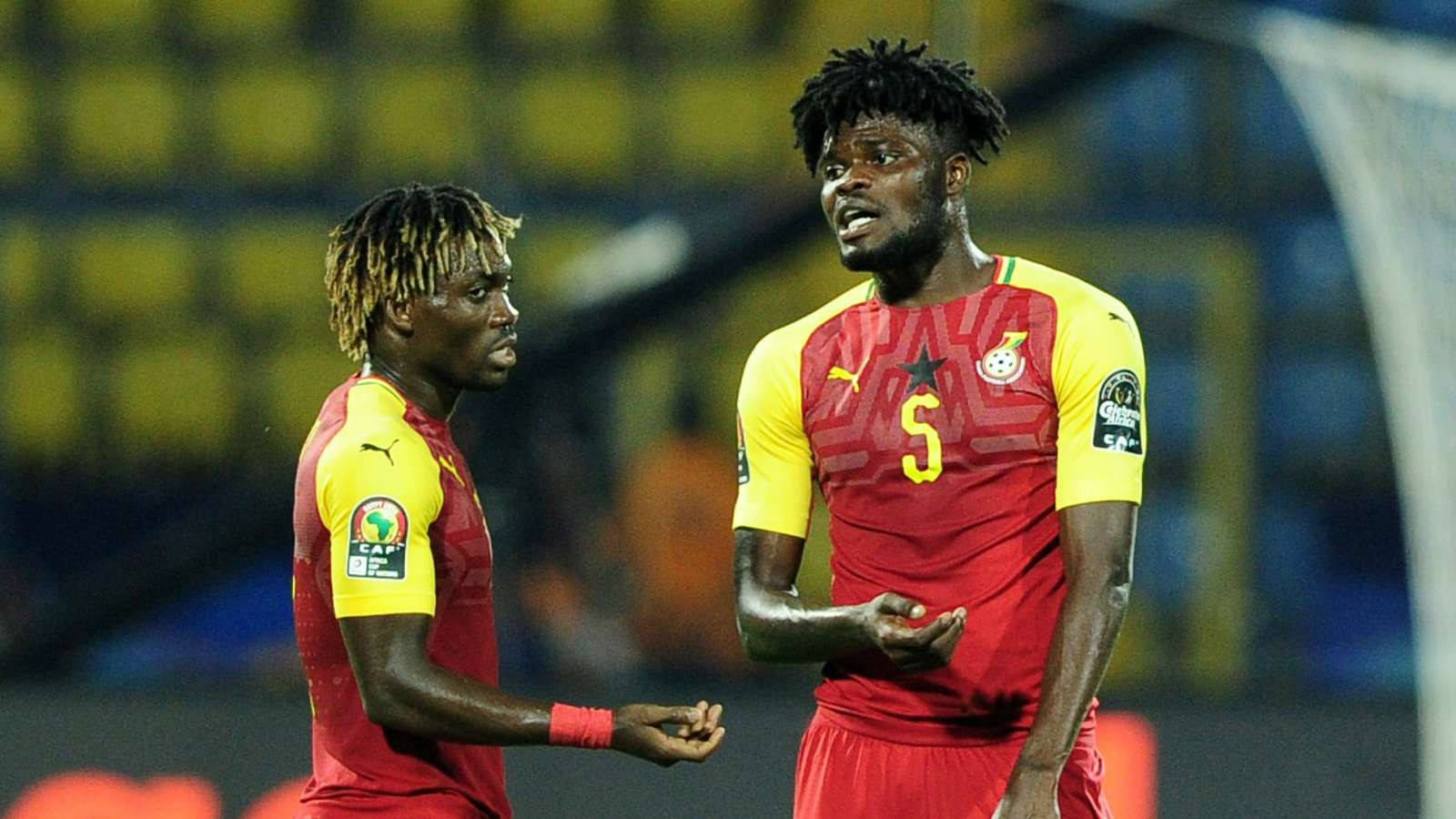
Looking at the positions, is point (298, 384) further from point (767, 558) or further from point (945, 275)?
point (945, 275)

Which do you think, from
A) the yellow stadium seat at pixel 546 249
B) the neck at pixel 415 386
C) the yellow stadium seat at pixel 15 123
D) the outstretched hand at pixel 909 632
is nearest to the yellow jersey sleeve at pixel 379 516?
the neck at pixel 415 386

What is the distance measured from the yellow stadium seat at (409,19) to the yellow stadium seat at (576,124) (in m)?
0.36

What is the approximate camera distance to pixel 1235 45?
7516mm

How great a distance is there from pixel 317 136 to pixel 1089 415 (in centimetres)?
555

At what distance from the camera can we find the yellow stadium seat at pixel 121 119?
8281 millimetres

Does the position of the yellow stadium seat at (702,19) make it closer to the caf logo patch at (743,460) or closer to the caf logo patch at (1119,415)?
the caf logo patch at (743,460)

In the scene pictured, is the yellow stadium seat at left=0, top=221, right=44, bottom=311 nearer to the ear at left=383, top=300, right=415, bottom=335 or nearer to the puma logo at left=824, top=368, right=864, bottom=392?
the ear at left=383, top=300, right=415, bottom=335

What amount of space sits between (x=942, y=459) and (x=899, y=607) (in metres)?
0.32

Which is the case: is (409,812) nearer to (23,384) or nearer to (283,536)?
(283,536)

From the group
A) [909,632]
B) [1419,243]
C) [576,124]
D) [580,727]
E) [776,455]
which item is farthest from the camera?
[576,124]

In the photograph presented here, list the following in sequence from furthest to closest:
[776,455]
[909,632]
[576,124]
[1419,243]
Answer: [576,124], [1419,243], [776,455], [909,632]

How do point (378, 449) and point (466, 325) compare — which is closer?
point (378, 449)

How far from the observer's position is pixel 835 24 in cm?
821

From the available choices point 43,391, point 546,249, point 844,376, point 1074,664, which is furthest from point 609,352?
point 1074,664
